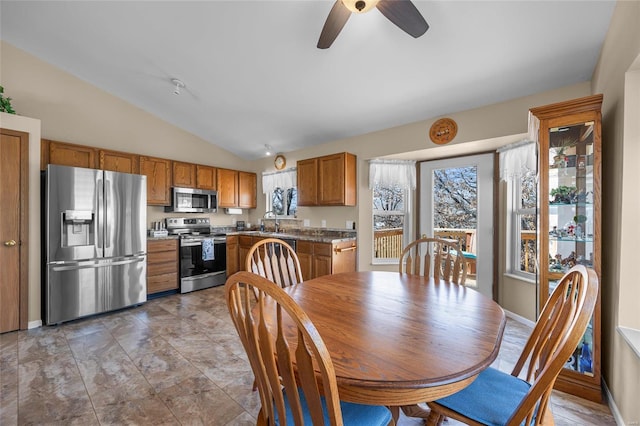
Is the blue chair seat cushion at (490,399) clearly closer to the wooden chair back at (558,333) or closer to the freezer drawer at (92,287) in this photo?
the wooden chair back at (558,333)

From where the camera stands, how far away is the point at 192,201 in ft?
14.8

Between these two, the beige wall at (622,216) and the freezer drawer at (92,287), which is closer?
the beige wall at (622,216)

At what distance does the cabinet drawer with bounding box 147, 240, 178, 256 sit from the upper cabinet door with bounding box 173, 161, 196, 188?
987 mm

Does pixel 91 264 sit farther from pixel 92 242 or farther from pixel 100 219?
pixel 100 219

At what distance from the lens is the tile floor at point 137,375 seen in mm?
1621

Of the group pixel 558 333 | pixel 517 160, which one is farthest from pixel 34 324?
pixel 517 160

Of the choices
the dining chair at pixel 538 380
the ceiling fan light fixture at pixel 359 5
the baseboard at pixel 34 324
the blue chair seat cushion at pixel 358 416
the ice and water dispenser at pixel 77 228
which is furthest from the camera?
the ice and water dispenser at pixel 77 228

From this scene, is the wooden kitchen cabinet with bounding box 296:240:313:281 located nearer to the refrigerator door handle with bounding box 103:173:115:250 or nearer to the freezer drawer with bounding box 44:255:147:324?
the freezer drawer with bounding box 44:255:147:324

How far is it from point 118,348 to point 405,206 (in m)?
3.65

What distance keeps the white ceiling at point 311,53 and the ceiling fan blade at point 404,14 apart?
16.8 inches

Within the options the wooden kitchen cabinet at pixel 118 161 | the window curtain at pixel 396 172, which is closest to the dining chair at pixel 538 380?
the window curtain at pixel 396 172

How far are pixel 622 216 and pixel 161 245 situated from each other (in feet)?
15.6

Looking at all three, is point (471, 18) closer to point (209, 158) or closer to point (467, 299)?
point (467, 299)

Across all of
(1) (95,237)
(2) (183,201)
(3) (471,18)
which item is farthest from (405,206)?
(1) (95,237)
